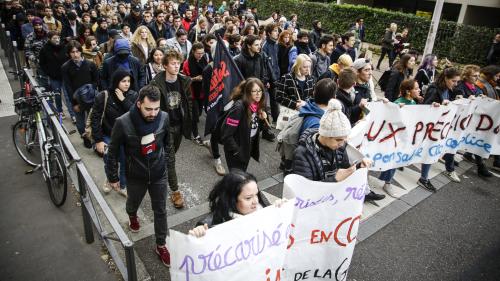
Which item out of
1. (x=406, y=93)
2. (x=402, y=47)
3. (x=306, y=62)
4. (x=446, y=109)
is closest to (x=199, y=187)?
(x=306, y=62)

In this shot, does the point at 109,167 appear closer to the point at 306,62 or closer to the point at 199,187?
the point at 199,187

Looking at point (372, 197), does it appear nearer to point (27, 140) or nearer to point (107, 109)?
point (107, 109)

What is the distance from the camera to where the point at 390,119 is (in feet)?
15.9

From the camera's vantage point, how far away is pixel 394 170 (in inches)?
216

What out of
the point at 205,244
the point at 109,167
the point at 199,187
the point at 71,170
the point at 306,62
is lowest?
the point at 199,187

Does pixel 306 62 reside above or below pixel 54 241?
above

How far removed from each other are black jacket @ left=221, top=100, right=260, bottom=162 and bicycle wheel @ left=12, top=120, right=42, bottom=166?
323 centimetres

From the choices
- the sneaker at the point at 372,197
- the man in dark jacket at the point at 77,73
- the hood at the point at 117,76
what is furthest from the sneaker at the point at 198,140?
the sneaker at the point at 372,197

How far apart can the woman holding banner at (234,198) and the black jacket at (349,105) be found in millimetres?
2481

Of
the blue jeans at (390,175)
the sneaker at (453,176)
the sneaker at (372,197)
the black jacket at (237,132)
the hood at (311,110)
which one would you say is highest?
the hood at (311,110)

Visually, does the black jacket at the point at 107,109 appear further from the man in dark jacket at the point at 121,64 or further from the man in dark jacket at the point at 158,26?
the man in dark jacket at the point at 158,26

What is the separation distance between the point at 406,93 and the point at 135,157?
390 centimetres

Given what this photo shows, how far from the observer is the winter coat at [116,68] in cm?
549

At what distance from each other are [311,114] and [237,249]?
6.58 ft
